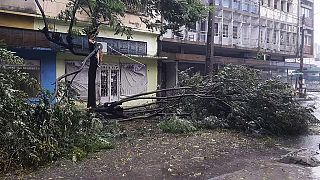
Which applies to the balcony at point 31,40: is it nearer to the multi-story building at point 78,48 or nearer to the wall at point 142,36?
the multi-story building at point 78,48

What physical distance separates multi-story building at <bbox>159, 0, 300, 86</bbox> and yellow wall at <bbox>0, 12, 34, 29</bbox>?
29.4 feet

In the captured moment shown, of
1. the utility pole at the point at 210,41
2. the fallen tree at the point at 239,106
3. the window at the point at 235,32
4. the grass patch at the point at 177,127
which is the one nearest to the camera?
the grass patch at the point at 177,127

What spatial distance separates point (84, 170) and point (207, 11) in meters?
9.70

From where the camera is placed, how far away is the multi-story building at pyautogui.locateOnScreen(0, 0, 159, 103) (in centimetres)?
1541

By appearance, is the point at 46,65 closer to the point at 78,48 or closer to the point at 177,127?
the point at 78,48

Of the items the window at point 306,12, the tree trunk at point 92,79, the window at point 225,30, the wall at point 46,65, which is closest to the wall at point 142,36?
the wall at point 46,65

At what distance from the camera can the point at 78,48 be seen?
17656 millimetres

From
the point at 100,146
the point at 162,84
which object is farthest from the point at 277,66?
the point at 100,146

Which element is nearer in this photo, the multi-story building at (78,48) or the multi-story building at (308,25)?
the multi-story building at (78,48)

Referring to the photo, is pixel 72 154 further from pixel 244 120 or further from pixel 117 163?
pixel 244 120

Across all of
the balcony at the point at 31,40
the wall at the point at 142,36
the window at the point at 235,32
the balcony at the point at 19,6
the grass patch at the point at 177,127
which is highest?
the window at the point at 235,32

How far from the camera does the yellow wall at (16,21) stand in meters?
15.1

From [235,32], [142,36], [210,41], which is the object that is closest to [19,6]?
[142,36]

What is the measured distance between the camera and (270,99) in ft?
39.2
